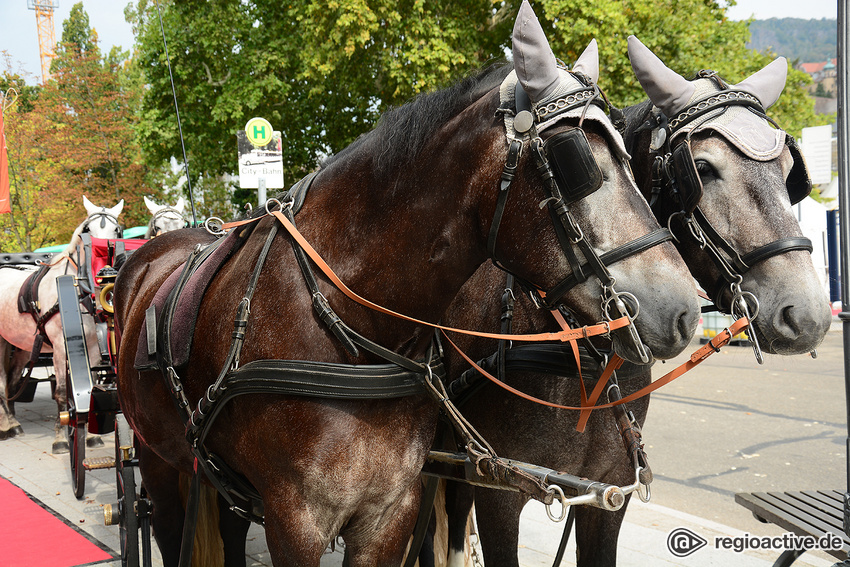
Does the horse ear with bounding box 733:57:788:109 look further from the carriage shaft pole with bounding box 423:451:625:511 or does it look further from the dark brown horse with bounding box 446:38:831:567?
the carriage shaft pole with bounding box 423:451:625:511

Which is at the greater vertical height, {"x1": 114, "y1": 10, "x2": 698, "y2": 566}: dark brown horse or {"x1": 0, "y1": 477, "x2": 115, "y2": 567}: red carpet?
{"x1": 114, "y1": 10, "x2": 698, "y2": 566}: dark brown horse

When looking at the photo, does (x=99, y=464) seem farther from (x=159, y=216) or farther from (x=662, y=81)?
(x=662, y=81)

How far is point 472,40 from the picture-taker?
11.9 metres

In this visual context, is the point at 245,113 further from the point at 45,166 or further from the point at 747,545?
the point at 747,545

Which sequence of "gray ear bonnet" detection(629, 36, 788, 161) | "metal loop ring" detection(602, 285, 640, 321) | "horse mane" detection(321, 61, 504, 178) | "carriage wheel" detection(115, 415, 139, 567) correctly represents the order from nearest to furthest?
"metal loop ring" detection(602, 285, 640, 321) < "horse mane" detection(321, 61, 504, 178) < "gray ear bonnet" detection(629, 36, 788, 161) < "carriage wheel" detection(115, 415, 139, 567)

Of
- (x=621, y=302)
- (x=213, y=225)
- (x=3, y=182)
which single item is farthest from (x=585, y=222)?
(x=3, y=182)

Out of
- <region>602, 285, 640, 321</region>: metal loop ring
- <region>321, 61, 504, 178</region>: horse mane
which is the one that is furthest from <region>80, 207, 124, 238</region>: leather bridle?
<region>602, 285, 640, 321</region>: metal loop ring

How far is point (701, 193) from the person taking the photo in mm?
2031

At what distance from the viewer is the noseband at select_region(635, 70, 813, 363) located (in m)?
1.96

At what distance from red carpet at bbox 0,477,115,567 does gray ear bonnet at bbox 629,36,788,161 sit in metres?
3.97

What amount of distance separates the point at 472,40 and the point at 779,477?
8.90 meters

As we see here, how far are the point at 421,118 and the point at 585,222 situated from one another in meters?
0.59

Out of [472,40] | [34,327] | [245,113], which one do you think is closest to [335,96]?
[245,113]

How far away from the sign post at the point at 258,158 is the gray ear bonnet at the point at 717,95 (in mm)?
4516
